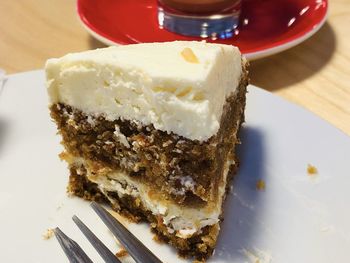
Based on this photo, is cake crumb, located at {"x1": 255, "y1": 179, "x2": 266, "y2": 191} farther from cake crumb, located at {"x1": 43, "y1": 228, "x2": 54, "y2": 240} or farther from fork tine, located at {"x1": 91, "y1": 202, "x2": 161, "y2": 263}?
cake crumb, located at {"x1": 43, "y1": 228, "x2": 54, "y2": 240}

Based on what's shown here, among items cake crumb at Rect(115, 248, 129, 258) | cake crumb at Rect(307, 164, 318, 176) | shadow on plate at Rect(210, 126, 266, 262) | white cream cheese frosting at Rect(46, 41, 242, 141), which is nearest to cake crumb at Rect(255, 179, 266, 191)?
shadow on plate at Rect(210, 126, 266, 262)

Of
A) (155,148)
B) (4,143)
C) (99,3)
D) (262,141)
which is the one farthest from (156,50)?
(99,3)

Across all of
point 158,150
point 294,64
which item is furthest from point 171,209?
point 294,64

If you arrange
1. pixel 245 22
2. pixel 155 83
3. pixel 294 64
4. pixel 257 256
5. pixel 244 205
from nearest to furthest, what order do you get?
pixel 155 83 → pixel 257 256 → pixel 244 205 → pixel 294 64 → pixel 245 22

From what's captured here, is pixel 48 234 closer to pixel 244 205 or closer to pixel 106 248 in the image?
pixel 106 248

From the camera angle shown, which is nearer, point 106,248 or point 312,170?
point 106,248

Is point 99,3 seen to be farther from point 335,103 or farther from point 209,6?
point 335,103
